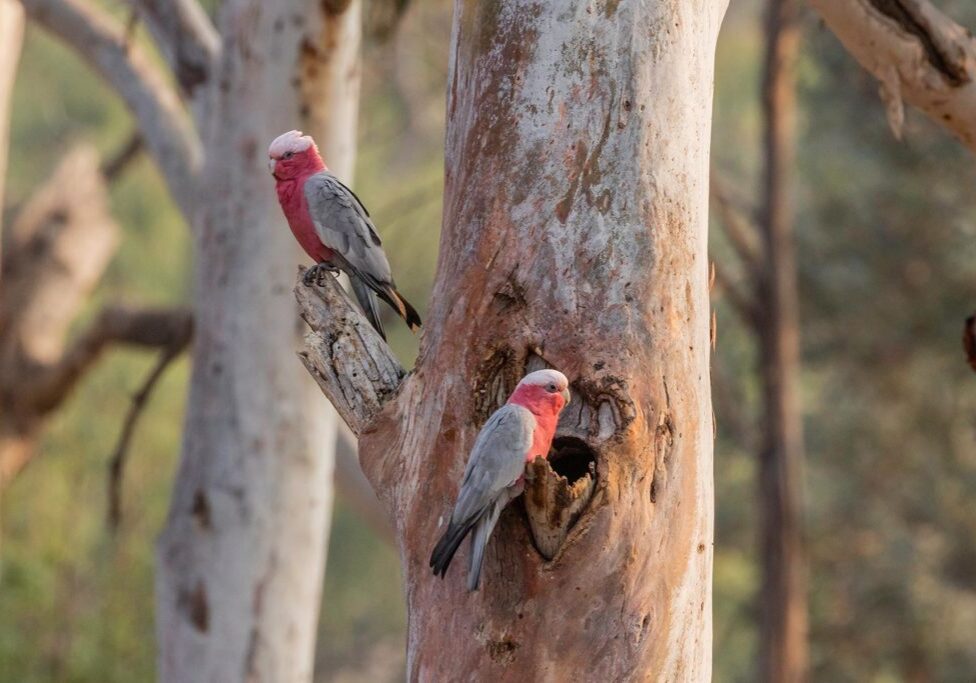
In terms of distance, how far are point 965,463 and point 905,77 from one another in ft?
22.5

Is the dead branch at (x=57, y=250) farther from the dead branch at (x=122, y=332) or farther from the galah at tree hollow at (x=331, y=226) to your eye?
the galah at tree hollow at (x=331, y=226)

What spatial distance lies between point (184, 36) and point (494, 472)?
3477 millimetres

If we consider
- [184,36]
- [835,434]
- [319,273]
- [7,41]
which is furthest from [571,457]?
[835,434]

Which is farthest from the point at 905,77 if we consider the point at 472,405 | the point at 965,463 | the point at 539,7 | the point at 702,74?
the point at 965,463

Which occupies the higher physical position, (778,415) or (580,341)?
(778,415)

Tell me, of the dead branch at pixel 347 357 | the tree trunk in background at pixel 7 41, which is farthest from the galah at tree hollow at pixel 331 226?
the tree trunk in background at pixel 7 41

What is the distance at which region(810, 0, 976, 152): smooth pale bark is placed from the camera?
3432 millimetres

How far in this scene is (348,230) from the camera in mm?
2762

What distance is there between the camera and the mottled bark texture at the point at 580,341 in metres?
2.28

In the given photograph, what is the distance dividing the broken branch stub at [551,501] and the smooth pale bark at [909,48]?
1740mm

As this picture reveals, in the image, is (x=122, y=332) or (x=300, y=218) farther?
(x=122, y=332)

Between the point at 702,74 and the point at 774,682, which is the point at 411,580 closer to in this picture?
the point at 702,74

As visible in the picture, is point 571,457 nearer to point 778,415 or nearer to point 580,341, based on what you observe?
point 580,341

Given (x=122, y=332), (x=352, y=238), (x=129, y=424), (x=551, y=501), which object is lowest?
(x=551, y=501)
